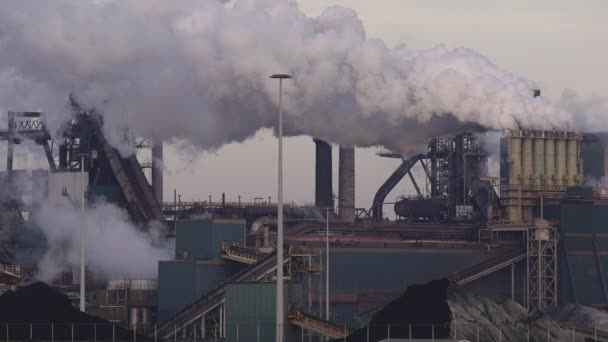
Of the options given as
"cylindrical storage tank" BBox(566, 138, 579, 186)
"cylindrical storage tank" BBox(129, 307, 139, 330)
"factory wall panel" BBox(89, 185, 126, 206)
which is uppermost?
"cylindrical storage tank" BBox(566, 138, 579, 186)

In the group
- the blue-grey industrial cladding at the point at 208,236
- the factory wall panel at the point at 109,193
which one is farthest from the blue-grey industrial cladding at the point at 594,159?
the factory wall panel at the point at 109,193

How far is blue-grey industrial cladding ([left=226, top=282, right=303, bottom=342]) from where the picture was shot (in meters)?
95.1

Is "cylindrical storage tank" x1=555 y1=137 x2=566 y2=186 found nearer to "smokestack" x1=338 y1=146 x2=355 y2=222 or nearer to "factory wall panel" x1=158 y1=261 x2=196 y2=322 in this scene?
"smokestack" x1=338 y1=146 x2=355 y2=222

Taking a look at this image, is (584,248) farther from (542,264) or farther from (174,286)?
(174,286)

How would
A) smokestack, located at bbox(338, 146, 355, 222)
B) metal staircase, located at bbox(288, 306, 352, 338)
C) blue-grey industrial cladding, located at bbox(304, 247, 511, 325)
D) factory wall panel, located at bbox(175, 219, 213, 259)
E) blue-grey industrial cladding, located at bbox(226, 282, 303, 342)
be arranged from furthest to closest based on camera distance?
smokestack, located at bbox(338, 146, 355, 222) → blue-grey industrial cladding, located at bbox(304, 247, 511, 325) → factory wall panel, located at bbox(175, 219, 213, 259) → metal staircase, located at bbox(288, 306, 352, 338) → blue-grey industrial cladding, located at bbox(226, 282, 303, 342)

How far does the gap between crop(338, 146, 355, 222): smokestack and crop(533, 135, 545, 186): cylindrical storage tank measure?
2028cm

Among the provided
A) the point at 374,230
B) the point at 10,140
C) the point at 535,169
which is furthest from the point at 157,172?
the point at 535,169

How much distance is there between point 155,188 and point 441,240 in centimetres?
3328

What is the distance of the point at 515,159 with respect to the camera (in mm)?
138125

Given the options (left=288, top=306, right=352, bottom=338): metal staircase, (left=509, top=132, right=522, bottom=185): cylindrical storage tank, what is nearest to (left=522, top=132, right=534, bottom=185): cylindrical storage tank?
(left=509, top=132, right=522, bottom=185): cylindrical storage tank

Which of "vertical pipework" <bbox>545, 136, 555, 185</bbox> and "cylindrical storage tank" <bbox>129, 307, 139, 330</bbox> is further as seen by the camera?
"vertical pipework" <bbox>545, 136, 555, 185</bbox>

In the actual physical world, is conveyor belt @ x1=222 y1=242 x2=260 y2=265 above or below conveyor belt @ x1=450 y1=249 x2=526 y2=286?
above

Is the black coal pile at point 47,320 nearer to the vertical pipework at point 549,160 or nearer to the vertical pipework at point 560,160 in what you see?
the vertical pipework at point 549,160

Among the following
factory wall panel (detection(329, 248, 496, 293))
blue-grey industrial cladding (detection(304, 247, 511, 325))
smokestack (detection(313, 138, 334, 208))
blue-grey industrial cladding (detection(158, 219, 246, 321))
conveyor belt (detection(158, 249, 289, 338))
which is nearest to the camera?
conveyor belt (detection(158, 249, 289, 338))
